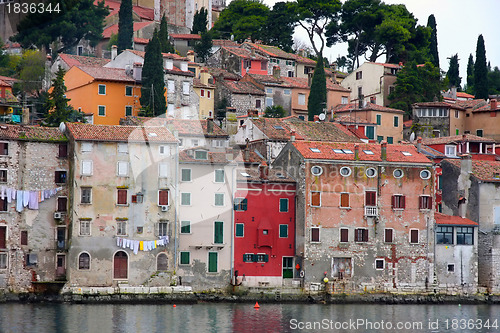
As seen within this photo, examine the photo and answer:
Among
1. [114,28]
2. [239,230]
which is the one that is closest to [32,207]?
[239,230]

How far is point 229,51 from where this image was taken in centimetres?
8612

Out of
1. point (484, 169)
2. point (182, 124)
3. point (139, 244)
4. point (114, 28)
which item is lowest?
point (139, 244)

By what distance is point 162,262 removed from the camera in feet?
179

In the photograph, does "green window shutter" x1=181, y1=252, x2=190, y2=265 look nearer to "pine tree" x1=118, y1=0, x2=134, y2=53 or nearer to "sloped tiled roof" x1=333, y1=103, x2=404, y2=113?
"sloped tiled roof" x1=333, y1=103, x2=404, y2=113

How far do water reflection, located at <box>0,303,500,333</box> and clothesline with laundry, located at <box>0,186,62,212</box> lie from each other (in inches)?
234

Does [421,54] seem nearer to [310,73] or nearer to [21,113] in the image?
[310,73]

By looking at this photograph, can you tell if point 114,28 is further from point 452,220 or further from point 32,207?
point 452,220

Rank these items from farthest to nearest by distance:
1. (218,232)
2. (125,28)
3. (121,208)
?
(125,28), (218,232), (121,208)

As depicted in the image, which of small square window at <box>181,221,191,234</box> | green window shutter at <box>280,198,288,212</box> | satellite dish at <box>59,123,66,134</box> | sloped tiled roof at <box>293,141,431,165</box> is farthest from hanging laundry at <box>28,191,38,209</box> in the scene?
sloped tiled roof at <box>293,141,431,165</box>

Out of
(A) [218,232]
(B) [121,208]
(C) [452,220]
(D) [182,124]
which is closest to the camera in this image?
(B) [121,208]

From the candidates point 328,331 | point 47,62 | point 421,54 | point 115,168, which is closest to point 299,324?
point 328,331

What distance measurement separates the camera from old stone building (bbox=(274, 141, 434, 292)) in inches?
2251

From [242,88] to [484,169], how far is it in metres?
24.5

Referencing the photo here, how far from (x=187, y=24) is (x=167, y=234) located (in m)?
50.3
